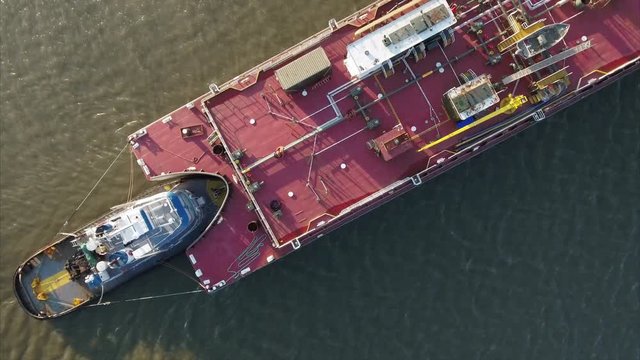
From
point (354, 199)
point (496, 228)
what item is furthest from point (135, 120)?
point (496, 228)

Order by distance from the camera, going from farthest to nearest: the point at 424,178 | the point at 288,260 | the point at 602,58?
the point at 288,260, the point at 424,178, the point at 602,58

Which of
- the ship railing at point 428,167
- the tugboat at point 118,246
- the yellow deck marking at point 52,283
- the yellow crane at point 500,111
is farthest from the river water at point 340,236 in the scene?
the yellow crane at point 500,111

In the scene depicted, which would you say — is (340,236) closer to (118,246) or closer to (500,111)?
(500,111)

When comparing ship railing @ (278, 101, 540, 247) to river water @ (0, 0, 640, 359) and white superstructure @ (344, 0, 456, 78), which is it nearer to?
river water @ (0, 0, 640, 359)

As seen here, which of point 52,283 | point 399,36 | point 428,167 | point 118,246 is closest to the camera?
point 399,36

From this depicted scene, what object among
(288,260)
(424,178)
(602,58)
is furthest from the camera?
(288,260)

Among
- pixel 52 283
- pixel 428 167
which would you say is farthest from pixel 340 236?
pixel 52 283

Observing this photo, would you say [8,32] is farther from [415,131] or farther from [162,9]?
[415,131]
